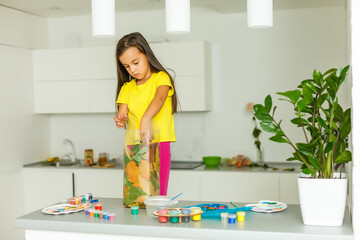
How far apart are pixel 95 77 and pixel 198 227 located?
327cm

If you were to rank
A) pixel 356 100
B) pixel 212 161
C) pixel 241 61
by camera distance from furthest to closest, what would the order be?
1. pixel 241 61
2. pixel 212 161
3. pixel 356 100

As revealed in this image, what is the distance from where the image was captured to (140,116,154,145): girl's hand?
2311 mm

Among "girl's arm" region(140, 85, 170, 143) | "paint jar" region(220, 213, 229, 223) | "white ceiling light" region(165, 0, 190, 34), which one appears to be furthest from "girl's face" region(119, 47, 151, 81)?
"paint jar" region(220, 213, 229, 223)

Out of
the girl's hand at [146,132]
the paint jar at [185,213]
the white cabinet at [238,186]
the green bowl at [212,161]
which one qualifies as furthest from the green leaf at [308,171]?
the green bowl at [212,161]

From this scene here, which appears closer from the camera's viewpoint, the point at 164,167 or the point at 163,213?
the point at 163,213

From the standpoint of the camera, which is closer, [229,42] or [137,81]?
[137,81]

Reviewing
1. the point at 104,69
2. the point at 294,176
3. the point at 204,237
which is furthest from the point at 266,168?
the point at 204,237

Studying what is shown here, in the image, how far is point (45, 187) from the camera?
195 inches

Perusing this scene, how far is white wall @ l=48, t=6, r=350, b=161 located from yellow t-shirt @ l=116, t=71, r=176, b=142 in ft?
7.36

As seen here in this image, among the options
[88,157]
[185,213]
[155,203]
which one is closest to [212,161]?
[88,157]

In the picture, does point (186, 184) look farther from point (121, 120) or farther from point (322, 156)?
point (322, 156)

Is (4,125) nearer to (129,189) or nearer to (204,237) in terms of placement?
(129,189)

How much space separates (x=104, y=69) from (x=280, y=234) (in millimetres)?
3441

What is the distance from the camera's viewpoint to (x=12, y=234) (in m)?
4.81
